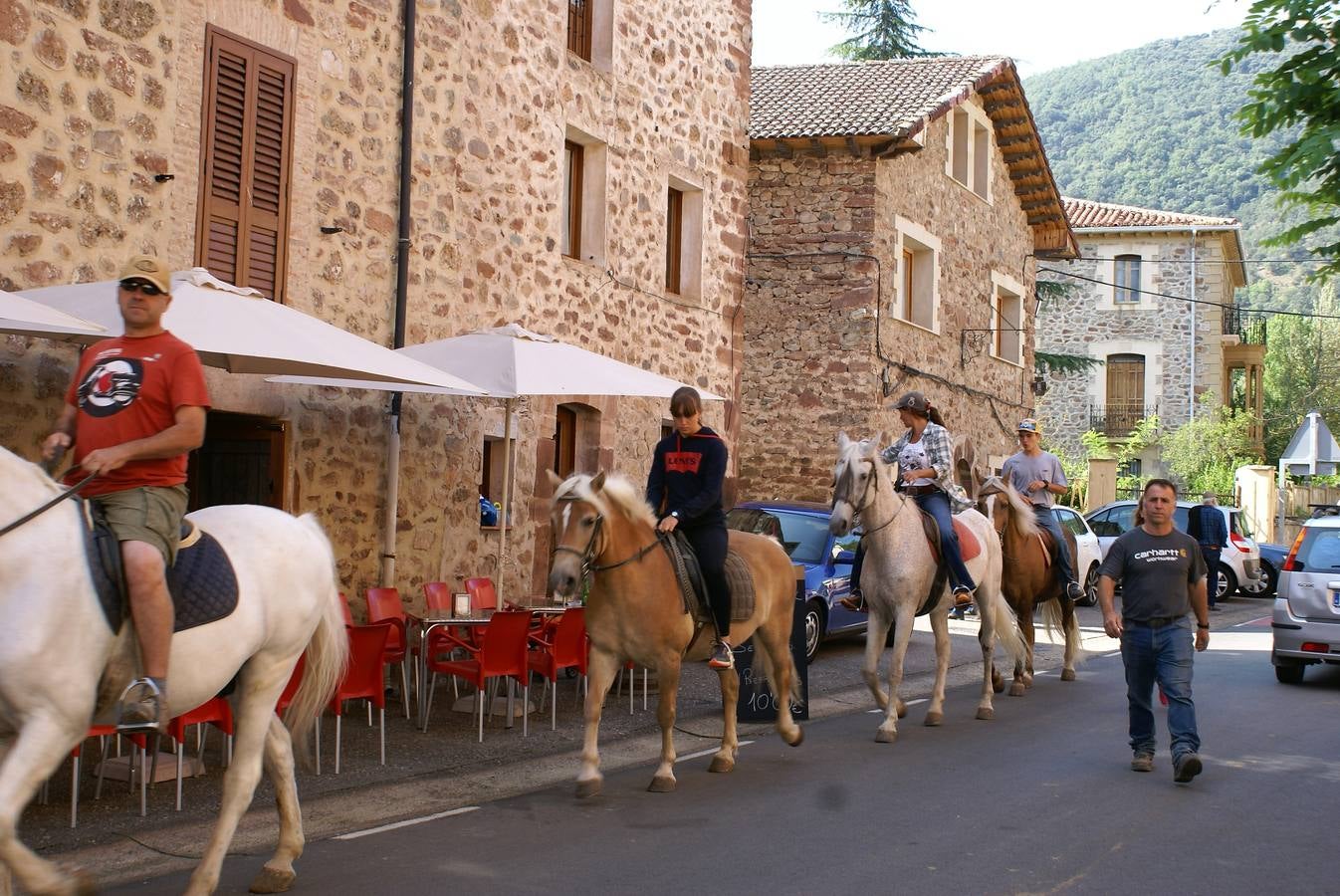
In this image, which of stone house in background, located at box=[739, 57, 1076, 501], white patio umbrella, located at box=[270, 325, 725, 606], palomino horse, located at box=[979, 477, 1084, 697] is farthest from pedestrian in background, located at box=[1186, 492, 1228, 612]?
white patio umbrella, located at box=[270, 325, 725, 606]

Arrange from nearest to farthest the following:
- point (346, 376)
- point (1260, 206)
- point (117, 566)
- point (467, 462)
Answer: point (117, 566), point (346, 376), point (467, 462), point (1260, 206)

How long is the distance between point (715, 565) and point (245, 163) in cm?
557

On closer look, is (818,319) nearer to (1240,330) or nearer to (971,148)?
(971,148)

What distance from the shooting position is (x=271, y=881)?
580cm

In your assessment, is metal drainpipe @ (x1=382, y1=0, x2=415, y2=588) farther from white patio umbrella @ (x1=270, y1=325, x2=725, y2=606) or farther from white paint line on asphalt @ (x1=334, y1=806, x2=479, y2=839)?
white paint line on asphalt @ (x1=334, y1=806, x2=479, y2=839)

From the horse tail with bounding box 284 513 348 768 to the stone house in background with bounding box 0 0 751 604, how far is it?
4.23 meters

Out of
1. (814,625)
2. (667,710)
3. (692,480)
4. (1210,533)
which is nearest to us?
(667,710)

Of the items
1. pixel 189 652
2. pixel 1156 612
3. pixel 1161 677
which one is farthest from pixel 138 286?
pixel 1161 677

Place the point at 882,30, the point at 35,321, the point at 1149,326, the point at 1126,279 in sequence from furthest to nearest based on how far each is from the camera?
1. the point at 1149,326
2. the point at 1126,279
3. the point at 882,30
4. the point at 35,321

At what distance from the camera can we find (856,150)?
2492cm

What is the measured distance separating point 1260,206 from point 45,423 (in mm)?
123633

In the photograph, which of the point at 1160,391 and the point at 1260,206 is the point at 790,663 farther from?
the point at 1260,206

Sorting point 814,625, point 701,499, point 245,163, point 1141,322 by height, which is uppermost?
point 1141,322

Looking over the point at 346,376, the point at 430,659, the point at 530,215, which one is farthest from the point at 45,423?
the point at 530,215
